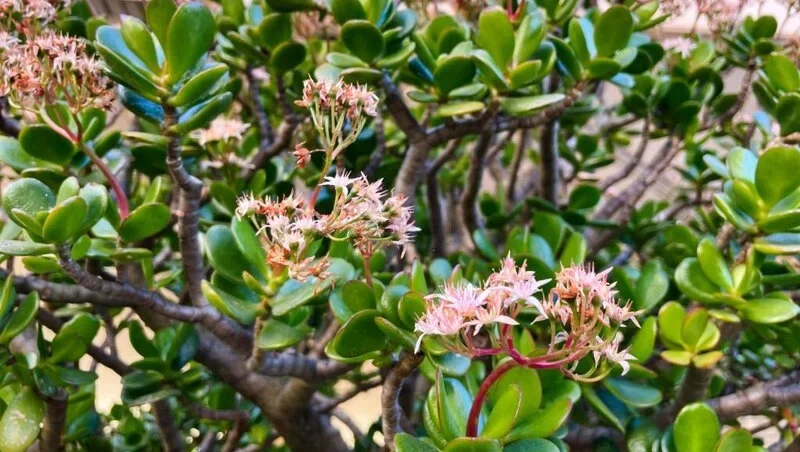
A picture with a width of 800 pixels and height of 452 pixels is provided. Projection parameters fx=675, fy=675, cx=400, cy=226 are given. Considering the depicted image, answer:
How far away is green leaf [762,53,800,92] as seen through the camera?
70cm

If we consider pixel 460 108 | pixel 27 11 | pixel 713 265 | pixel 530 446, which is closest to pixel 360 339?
pixel 530 446

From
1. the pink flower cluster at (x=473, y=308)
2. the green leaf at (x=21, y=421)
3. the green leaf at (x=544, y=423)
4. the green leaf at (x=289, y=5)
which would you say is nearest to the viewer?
the pink flower cluster at (x=473, y=308)

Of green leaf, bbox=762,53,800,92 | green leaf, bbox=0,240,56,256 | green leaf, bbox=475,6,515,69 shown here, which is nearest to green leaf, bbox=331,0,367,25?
green leaf, bbox=475,6,515,69

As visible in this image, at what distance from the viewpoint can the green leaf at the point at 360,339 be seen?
46cm

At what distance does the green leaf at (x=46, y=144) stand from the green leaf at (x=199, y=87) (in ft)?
0.49

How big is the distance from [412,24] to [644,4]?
30cm

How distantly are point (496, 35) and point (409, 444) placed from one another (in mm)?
384

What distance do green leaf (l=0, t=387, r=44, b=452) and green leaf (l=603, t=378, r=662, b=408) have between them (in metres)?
0.50

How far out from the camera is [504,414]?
447mm

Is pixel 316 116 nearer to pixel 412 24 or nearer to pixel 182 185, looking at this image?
pixel 182 185

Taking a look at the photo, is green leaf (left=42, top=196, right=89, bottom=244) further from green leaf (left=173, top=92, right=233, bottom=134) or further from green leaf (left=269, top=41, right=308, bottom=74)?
green leaf (left=269, top=41, right=308, bottom=74)

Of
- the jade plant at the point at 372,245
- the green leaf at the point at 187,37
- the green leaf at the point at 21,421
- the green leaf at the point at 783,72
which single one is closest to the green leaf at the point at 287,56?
the jade plant at the point at 372,245

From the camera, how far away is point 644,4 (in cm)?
80

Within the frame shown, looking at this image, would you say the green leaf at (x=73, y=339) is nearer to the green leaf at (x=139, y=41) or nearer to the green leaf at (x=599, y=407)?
the green leaf at (x=139, y=41)
